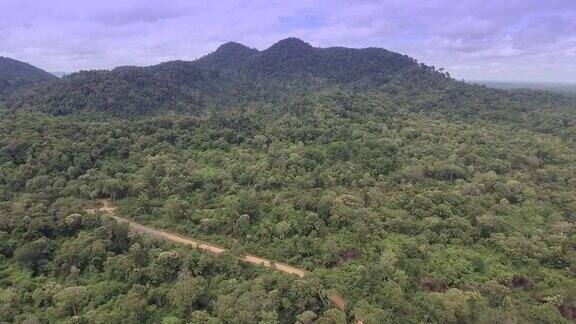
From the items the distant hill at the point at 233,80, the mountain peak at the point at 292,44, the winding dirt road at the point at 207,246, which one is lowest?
the winding dirt road at the point at 207,246

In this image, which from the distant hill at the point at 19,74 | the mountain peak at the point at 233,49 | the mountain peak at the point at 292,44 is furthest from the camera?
the mountain peak at the point at 233,49

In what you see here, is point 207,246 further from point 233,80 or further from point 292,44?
point 292,44

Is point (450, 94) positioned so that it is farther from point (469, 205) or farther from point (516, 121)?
point (469, 205)

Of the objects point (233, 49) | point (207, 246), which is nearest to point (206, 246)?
point (207, 246)

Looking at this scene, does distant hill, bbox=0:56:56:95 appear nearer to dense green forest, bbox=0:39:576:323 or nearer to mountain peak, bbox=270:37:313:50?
dense green forest, bbox=0:39:576:323

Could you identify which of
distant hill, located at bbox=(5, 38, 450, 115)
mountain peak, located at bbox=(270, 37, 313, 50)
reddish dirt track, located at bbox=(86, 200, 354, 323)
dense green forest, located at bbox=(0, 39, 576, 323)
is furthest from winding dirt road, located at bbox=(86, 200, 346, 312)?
mountain peak, located at bbox=(270, 37, 313, 50)

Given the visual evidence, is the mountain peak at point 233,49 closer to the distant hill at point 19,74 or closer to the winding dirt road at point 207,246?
the distant hill at point 19,74

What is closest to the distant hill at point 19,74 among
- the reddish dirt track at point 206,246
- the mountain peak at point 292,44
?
the mountain peak at point 292,44
